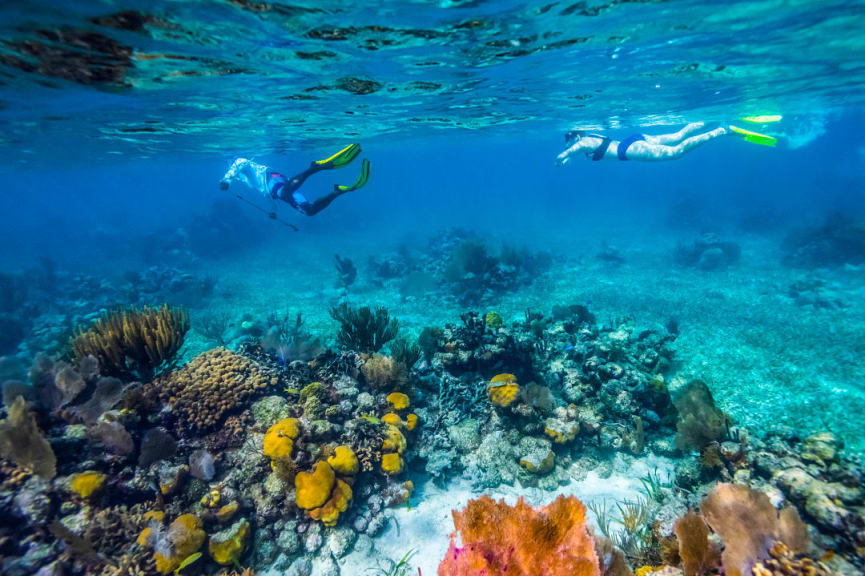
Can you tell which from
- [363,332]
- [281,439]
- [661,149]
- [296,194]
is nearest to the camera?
[281,439]

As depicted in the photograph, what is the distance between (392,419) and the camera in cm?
635

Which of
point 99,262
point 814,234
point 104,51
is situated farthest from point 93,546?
point 99,262

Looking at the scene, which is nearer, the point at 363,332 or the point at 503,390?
the point at 503,390

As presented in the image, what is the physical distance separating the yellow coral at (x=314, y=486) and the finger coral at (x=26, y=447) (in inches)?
118

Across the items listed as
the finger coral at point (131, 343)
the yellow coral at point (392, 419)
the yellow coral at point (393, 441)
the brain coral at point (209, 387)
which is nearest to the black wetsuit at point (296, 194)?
the finger coral at point (131, 343)

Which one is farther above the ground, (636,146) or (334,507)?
(636,146)

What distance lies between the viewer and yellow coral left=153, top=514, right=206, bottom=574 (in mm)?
4139

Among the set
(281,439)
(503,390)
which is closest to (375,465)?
(281,439)

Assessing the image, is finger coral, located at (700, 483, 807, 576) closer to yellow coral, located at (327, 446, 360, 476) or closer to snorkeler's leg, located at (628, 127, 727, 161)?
yellow coral, located at (327, 446, 360, 476)

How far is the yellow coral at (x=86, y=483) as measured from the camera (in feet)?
14.6

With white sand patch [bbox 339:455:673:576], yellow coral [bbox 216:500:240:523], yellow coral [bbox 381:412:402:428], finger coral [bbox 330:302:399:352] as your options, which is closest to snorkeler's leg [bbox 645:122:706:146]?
white sand patch [bbox 339:455:673:576]

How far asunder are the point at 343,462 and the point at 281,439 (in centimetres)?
94

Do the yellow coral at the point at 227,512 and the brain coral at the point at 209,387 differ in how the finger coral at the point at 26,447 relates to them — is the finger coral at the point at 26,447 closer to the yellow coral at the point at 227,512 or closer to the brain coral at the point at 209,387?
the brain coral at the point at 209,387

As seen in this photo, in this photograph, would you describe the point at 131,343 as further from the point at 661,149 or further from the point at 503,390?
the point at 661,149
